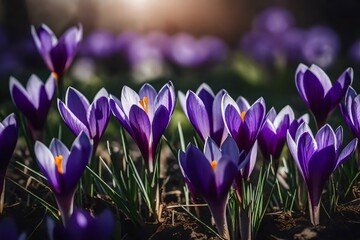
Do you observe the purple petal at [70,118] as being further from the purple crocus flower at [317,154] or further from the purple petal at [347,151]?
the purple petal at [347,151]

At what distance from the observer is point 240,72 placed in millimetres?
5945

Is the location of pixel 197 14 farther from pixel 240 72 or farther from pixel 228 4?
pixel 240 72

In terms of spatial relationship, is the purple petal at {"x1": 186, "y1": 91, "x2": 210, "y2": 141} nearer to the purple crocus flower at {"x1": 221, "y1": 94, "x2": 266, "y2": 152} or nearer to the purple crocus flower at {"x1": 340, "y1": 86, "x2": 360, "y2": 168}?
the purple crocus flower at {"x1": 221, "y1": 94, "x2": 266, "y2": 152}

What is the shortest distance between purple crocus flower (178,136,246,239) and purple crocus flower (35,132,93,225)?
0.22 metres

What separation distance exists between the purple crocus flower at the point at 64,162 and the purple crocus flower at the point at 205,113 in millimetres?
338

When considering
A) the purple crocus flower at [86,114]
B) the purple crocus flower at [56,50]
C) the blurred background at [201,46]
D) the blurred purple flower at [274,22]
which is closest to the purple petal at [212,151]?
the purple crocus flower at [86,114]

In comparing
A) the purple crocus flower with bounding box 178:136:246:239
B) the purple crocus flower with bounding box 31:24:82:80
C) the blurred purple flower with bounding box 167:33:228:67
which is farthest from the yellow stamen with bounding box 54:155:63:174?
the blurred purple flower with bounding box 167:33:228:67

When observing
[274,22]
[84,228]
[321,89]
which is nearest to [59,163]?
[84,228]

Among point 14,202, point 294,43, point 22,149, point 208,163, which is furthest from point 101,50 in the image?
point 208,163

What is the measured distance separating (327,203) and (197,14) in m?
7.65

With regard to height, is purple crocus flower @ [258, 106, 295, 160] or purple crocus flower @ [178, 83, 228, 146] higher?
purple crocus flower @ [178, 83, 228, 146]

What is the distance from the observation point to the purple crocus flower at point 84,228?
1261 millimetres

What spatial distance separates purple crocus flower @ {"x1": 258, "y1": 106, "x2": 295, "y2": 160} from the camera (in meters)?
1.66

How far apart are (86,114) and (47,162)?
330 mm
